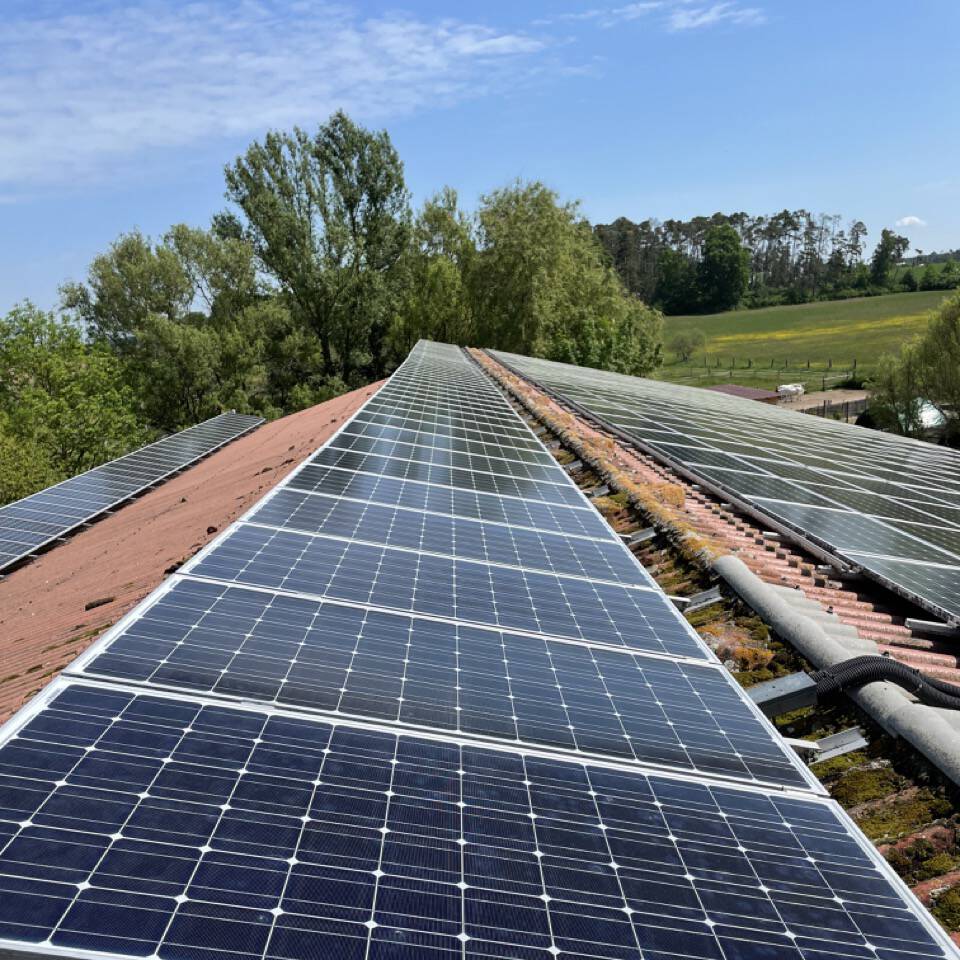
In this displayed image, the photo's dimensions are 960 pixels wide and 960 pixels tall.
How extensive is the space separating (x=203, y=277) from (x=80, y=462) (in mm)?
16033

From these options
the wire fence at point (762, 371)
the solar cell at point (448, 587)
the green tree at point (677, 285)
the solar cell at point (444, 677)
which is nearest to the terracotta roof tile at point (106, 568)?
the solar cell at point (448, 587)

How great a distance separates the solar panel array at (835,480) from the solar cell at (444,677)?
3808mm

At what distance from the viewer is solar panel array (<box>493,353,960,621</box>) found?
27.4ft

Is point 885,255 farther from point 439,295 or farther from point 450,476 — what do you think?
point 450,476

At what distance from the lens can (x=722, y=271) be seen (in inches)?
6206

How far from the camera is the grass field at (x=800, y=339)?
9525cm

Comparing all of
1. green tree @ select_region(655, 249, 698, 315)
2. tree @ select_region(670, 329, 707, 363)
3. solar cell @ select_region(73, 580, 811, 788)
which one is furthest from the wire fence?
solar cell @ select_region(73, 580, 811, 788)

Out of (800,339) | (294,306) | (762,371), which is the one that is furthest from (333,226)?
(800,339)

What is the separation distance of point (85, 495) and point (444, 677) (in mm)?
16147

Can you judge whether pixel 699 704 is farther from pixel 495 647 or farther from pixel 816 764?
pixel 495 647

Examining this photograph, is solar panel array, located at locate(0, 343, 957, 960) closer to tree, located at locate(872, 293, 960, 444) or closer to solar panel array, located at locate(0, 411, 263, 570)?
solar panel array, located at locate(0, 411, 263, 570)

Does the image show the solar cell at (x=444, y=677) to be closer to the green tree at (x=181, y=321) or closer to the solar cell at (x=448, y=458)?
the solar cell at (x=448, y=458)

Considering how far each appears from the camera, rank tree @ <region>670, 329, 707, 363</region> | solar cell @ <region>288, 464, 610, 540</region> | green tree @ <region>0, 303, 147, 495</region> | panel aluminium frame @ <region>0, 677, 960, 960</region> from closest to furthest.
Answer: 1. panel aluminium frame @ <region>0, 677, 960, 960</region>
2. solar cell @ <region>288, 464, 610, 540</region>
3. green tree @ <region>0, 303, 147, 495</region>
4. tree @ <region>670, 329, 707, 363</region>

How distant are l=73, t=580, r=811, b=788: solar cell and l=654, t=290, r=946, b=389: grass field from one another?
8715 centimetres
